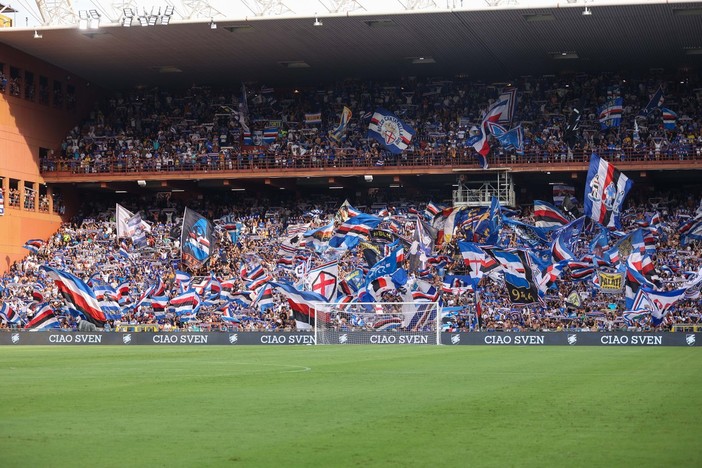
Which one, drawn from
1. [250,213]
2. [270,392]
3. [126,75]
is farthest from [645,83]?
[270,392]

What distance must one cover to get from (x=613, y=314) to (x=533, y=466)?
38.5m

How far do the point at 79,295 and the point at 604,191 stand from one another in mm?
26888

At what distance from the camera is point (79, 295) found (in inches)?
1928

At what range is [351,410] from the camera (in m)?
14.9

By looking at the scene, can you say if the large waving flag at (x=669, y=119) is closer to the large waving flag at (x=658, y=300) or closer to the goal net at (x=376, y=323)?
the large waving flag at (x=658, y=300)

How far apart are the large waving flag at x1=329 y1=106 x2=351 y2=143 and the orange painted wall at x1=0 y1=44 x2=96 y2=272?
17.7 metres

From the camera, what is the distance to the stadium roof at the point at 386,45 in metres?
53.6

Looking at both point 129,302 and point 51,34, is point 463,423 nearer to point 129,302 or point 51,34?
point 129,302

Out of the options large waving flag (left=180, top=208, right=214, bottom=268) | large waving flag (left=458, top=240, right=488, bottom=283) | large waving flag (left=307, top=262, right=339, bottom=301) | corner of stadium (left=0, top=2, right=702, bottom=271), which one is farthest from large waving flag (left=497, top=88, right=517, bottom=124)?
large waving flag (left=180, top=208, right=214, bottom=268)

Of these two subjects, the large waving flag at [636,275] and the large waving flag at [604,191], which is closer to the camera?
the large waving flag at [636,275]

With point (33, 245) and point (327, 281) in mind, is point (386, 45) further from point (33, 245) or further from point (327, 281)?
point (33, 245)

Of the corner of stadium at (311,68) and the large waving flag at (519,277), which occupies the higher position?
the corner of stadium at (311,68)

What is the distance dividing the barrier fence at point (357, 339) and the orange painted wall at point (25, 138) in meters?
12.5

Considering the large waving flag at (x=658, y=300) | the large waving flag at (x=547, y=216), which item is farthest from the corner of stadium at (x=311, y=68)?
the large waving flag at (x=658, y=300)
